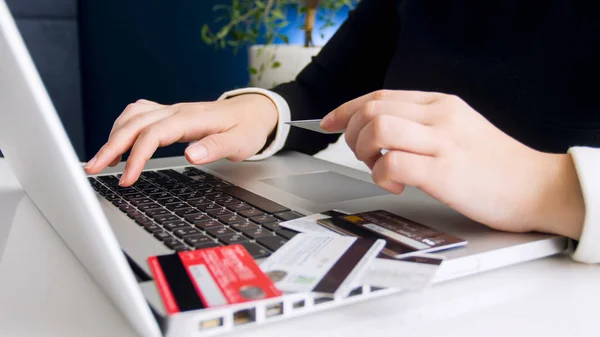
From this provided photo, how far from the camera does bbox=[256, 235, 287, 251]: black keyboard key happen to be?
397 millimetres

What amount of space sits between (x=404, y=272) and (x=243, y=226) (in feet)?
0.49

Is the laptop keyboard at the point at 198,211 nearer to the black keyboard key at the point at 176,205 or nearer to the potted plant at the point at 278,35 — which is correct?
the black keyboard key at the point at 176,205

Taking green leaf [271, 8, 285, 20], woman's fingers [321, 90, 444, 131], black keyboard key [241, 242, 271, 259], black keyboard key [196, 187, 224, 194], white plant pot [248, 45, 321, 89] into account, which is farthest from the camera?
green leaf [271, 8, 285, 20]

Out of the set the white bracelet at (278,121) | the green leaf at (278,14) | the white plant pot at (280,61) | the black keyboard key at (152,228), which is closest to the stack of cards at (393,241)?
the black keyboard key at (152,228)

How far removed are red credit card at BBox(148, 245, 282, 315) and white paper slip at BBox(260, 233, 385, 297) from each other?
0.01 meters

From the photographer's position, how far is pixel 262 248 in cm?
39

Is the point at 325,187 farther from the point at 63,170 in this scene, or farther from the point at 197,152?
the point at 63,170

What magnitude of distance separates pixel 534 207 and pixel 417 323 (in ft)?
0.55

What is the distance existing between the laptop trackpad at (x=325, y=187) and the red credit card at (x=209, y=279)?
0.68 feet

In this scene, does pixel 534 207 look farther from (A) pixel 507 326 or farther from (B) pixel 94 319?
(B) pixel 94 319

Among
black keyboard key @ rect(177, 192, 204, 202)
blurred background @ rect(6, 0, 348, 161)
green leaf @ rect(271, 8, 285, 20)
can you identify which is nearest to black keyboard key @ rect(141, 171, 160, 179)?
black keyboard key @ rect(177, 192, 204, 202)

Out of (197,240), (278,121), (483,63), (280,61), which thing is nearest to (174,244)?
(197,240)

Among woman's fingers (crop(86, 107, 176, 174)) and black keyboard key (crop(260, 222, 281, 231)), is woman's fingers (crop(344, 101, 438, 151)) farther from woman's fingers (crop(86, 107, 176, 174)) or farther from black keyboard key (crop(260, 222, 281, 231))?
woman's fingers (crop(86, 107, 176, 174))

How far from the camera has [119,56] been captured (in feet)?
7.69
